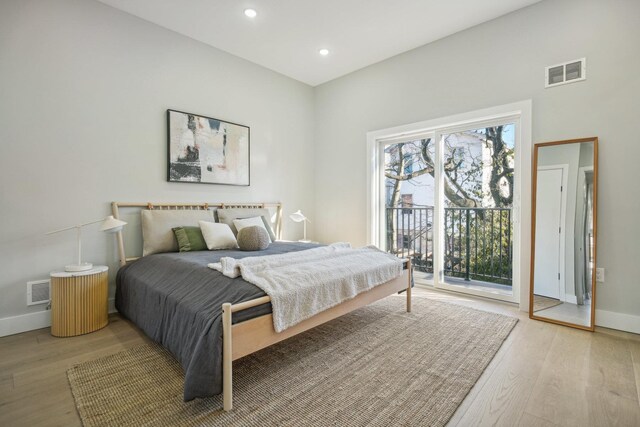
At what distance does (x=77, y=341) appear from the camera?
2.33 metres

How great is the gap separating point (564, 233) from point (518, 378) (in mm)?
1584

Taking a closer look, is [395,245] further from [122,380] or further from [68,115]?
[68,115]

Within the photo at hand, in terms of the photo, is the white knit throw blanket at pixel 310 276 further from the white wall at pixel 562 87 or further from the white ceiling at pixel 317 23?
the white ceiling at pixel 317 23

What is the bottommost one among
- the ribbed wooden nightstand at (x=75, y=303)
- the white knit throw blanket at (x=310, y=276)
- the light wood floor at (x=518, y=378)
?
the light wood floor at (x=518, y=378)

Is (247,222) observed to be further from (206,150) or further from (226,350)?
(226,350)

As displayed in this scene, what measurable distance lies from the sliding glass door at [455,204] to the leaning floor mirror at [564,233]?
32cm

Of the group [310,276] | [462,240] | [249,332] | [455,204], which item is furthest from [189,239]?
[462,240]

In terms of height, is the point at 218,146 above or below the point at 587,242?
above

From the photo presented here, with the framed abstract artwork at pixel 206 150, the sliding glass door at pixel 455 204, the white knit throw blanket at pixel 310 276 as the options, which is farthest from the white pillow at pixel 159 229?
the sliding glass door at pixel 455 204

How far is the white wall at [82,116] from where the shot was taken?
2.45m

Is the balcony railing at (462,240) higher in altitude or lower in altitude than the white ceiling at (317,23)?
lower

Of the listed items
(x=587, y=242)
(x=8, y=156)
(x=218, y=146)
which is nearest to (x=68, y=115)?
(x=8, y=156)

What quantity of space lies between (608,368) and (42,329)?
4.18 m

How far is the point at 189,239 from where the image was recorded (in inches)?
118
